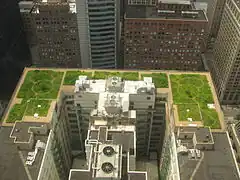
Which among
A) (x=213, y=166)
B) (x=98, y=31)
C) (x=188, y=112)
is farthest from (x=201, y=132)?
(x=98, y=31)

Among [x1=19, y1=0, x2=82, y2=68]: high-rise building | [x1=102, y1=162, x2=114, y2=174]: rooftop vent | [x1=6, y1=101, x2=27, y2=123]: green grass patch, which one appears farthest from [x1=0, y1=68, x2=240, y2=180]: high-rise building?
[x1=19, y1=0, x2=82, y2=68]: high-rise building

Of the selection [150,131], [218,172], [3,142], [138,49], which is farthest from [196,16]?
[3,142]

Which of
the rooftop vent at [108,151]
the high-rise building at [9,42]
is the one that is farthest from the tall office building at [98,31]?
the rooftop vent at [108,151]

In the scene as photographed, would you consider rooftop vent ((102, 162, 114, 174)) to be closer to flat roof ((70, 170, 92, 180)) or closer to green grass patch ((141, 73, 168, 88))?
flat roof ((70, 170, 92, 180))

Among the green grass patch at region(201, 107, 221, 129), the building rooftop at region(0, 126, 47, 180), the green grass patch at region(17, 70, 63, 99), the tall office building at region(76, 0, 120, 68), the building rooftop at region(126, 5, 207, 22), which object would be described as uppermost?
the building rooftop at region(126, 5, 207, 22)

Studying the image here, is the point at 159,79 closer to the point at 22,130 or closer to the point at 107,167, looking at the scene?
the point at 107,167

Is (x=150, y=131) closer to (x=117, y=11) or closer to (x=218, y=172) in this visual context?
(x=218, y=172)

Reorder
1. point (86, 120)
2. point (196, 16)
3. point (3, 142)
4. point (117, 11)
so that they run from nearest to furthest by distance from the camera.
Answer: point (3, 142), point (86, 120), point (117, 11), point (196, 16)
